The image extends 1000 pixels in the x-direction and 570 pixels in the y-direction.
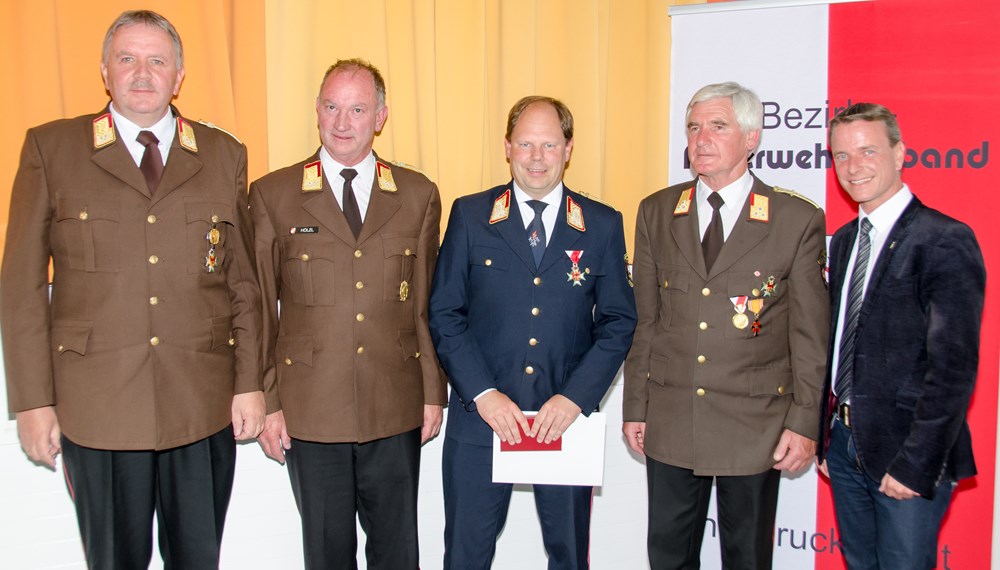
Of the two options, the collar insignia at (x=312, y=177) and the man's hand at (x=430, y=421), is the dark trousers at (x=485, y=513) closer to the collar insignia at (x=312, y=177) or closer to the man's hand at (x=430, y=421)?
the man's hand at (x=430, y=421)

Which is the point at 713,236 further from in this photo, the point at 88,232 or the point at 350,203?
the point at 88,232

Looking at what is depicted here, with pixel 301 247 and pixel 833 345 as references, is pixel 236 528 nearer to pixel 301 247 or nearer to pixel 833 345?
pixel 301 247

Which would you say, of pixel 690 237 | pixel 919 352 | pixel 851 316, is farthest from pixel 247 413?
pixel 919 352

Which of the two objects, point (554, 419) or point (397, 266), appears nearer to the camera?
point (554, 419)

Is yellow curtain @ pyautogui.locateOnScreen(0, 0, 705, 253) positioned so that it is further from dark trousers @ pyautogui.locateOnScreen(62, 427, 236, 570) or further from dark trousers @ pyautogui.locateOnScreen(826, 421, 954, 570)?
dark trousers @ pyautogui.locateOnScreen(826, 421, 954, 570)

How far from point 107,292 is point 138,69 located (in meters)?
0.60

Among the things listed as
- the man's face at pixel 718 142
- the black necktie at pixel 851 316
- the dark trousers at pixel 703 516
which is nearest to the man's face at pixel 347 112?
the man's face at pixel 718 142

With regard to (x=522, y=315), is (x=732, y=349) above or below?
below

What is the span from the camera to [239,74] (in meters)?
2.70

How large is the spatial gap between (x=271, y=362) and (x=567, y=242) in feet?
3.18

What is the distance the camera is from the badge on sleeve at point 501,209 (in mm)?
2400

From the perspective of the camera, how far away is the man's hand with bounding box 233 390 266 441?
2.25 metres

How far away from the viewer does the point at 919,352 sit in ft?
6.68

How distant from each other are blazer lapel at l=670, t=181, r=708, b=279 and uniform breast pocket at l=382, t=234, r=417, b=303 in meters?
0.82
